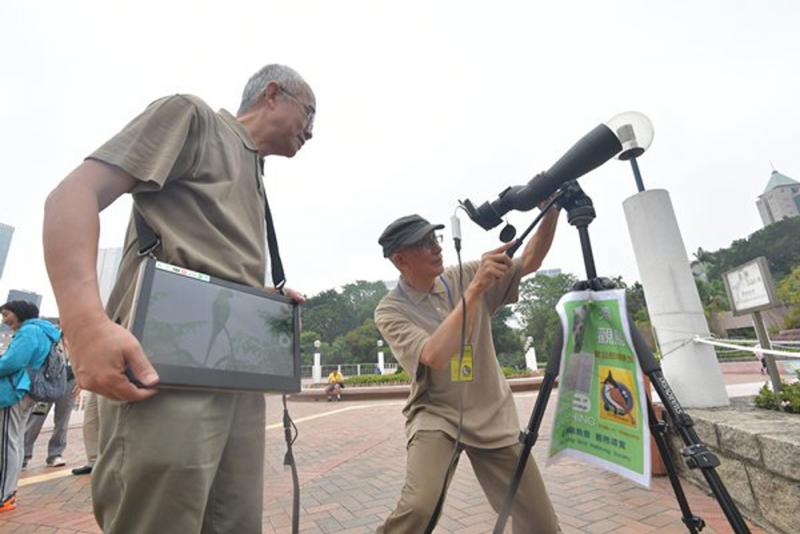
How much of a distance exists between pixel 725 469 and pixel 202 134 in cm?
335

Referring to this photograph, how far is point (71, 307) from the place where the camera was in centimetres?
80

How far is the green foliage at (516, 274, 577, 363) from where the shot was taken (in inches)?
1689

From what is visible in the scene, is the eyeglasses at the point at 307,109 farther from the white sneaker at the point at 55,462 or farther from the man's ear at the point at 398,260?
the white sneaker at the point at 55,462

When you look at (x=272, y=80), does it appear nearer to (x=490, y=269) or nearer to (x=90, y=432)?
(x=490, y=269)

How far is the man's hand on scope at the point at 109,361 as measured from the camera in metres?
0.76

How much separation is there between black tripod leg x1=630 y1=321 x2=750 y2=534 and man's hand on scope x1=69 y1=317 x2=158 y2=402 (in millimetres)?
1371

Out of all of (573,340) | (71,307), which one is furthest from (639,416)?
(71,307)

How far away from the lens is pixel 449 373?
183cm

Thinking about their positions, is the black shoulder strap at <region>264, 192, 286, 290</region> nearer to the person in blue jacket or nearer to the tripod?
the tripod

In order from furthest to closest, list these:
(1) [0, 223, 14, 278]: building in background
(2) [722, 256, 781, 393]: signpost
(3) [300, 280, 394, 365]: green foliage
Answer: (1) [0, 223, 14, 278]: building in background
(3) [300, 280, 394, 365]: green foliage
(2) [722, 256, 781, 393]: signpost

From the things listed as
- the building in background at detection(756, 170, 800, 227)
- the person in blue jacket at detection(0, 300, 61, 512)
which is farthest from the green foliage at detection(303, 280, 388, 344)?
the building in background at detection(756, 170, 800, 227)

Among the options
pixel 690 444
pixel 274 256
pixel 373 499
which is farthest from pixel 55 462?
pixel 690 444

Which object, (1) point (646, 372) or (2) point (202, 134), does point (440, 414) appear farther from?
(2) point (202, 134)

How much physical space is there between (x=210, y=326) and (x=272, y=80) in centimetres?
96
